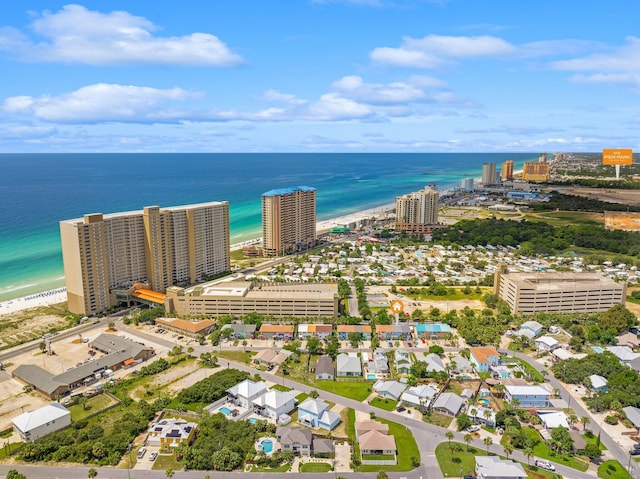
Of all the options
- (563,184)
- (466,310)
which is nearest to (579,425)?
(466,310)

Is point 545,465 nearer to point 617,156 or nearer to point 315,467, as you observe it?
point 315,467

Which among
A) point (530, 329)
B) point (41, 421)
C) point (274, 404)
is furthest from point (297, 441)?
point (530, 329)

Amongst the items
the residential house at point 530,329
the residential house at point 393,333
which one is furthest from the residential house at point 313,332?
the residential house at point 530,329

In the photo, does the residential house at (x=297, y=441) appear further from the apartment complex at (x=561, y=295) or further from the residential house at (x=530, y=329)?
the apartment complex at (x=561, y=295)

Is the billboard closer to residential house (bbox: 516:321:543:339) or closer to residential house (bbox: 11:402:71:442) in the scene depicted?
residential house (bbox: 516:321:543:339)

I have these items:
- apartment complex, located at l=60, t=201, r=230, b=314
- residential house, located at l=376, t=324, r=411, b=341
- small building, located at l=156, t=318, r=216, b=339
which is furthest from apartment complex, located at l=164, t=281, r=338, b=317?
apartment complex, located at l=60, t=201, r=230, b=314
